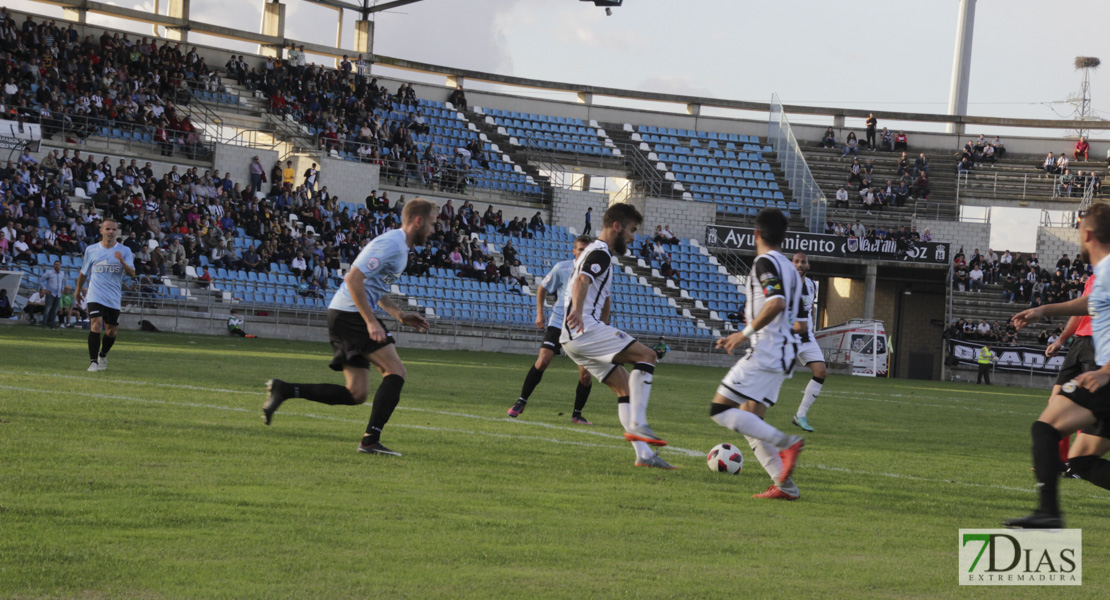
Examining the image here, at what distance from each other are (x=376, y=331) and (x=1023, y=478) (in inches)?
221

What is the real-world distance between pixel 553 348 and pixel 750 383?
5651 millimetres

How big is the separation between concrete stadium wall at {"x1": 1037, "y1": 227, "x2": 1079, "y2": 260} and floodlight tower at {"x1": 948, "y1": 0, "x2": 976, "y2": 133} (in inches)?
350

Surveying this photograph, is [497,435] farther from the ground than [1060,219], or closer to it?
closer to it

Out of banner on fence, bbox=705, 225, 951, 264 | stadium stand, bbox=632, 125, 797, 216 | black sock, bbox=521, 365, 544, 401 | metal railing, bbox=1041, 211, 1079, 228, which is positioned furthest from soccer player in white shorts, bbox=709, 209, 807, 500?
metal railing, bbox=1041, 211, 1079, 228

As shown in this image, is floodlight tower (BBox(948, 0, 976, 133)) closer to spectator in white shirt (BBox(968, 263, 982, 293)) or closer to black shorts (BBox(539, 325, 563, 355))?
spectator in white shirt (BBox(968, 263, 982, 293))

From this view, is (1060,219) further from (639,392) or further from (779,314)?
(779,314)

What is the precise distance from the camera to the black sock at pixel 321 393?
27.3 feet

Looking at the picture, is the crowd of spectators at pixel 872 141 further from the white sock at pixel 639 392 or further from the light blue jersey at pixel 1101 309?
the light blue jersey at pixel 1101 309

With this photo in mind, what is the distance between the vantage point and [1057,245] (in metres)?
46.5

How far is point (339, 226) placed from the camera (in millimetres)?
34562

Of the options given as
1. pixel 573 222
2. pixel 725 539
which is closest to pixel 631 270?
pixel 573 222

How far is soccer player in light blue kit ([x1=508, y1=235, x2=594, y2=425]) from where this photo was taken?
38.8 feet
